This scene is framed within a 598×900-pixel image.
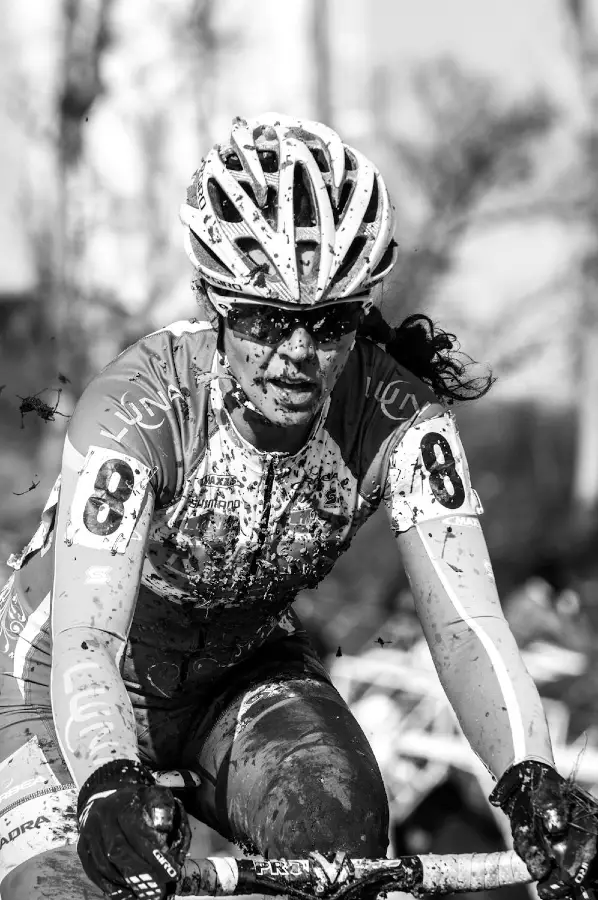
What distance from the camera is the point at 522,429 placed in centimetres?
2177

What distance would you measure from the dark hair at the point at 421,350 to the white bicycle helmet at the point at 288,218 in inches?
12.5

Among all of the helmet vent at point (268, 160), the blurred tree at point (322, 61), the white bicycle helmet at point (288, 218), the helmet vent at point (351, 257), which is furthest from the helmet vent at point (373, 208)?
the blurred tree at point (322, 61)

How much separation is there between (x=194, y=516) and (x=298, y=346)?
541mm

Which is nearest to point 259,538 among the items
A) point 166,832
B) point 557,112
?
point 166,832

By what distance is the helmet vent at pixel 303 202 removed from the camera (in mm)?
3596

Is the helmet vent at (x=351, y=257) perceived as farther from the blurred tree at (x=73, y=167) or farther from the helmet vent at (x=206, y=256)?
the blurred tree at (x=73, y=167)

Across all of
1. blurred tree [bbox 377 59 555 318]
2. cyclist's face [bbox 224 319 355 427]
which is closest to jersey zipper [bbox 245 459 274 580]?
cyclist's face [bbox 224 319 355 427]

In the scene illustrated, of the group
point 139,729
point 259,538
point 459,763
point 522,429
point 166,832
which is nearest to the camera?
point 166,832

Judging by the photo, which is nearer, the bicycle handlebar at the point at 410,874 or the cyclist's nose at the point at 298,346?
the bicycle handlebar at the point at 410,874

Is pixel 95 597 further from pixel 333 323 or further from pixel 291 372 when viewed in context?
pixel 333 323

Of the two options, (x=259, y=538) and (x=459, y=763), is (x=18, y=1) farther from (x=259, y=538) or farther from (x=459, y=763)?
(x=259, y=538)

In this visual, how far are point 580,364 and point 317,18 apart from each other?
6.20 metres

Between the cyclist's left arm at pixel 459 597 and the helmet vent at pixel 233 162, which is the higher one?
the helmet vent at pixel 233 162

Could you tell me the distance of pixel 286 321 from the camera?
348 centimetres
